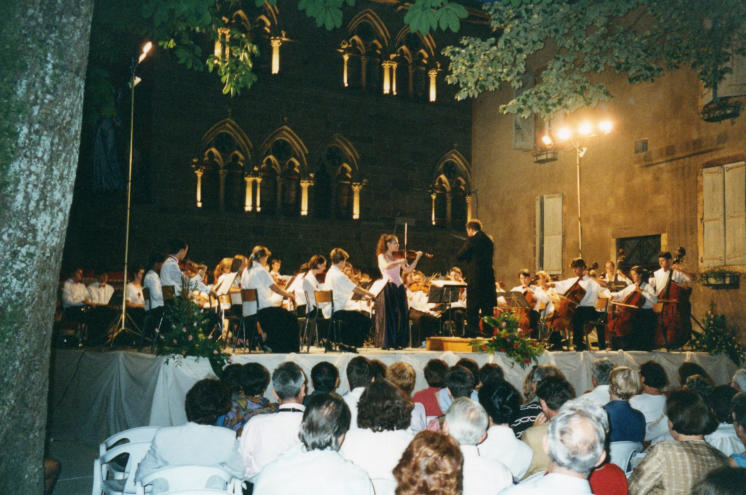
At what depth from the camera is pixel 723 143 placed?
13.3m

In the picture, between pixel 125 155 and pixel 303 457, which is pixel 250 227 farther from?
pixel 303 457

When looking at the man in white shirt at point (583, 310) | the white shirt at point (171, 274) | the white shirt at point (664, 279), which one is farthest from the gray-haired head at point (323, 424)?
the white shirt at point (664, 279)

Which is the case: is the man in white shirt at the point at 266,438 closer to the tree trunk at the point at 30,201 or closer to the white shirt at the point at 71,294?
the tree trunk at the point at 30,201

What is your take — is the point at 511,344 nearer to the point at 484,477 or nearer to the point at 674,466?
the point at 674,466

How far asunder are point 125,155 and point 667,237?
12.1m

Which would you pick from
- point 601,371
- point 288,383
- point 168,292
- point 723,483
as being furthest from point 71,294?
point 723,483

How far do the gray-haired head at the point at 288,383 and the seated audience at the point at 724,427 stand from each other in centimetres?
267

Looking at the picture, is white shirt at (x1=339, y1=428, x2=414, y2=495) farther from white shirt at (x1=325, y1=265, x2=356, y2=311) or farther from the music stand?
the music stand

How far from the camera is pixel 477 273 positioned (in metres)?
10.3

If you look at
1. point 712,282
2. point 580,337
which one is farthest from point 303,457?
point 712,282

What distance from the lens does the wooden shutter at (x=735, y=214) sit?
12539mm

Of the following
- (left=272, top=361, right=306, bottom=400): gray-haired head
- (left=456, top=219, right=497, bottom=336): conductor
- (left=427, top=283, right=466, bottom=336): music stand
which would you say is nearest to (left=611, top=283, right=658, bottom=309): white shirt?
(left=456, top=219, right=497, bottom=336): conductor

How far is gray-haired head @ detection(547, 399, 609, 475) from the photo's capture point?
2.53 meters

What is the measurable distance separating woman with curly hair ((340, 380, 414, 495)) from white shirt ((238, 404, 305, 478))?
0.56 m
